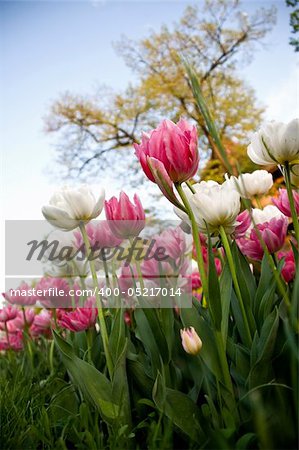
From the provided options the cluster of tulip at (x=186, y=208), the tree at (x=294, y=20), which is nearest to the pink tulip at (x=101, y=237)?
the cluster of tulip at (x=186, y=208)

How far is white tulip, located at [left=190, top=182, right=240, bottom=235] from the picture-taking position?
549mm

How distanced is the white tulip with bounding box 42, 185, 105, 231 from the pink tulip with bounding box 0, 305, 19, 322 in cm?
80

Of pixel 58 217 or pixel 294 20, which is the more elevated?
pixel 294 20

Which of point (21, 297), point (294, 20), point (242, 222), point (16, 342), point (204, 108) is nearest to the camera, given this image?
point (204, 108)

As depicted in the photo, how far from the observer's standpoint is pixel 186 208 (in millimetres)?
500

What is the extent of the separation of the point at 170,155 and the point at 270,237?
27cm

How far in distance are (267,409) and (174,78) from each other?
914 centimetres

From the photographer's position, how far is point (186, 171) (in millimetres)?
511

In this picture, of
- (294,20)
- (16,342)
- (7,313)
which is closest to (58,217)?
(7,313)

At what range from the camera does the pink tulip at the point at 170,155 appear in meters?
0.49

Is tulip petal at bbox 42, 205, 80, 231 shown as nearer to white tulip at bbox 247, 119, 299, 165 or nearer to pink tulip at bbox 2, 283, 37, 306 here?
white tulip at bbox 247, 119, 299, 165

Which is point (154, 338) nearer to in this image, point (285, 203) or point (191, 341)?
point (191, 341)

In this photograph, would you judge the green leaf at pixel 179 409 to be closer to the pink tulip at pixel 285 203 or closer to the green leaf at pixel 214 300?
the green leaf at pixel 214 300

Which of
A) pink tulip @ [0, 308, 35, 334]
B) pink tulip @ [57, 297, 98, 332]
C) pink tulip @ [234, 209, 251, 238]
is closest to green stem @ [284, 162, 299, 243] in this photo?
pink tulip @ [234, 209, 251, 238]
